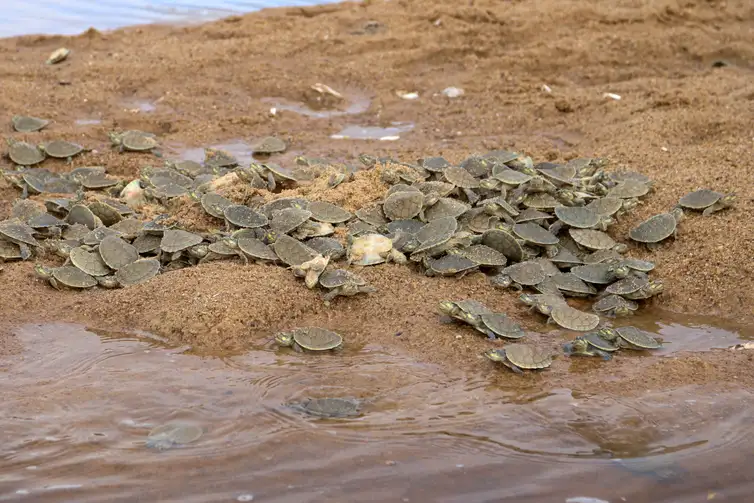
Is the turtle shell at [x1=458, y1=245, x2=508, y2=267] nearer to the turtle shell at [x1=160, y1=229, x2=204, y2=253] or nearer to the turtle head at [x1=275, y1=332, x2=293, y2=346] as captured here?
the turtle head at [x1=275, y1=332, x2=293, y2=346]

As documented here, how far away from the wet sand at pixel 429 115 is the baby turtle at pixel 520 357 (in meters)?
0.05

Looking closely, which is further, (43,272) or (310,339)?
(43,272)

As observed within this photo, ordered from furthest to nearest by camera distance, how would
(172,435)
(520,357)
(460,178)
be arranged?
1. (460,178)
2. (520,357)
3. (172,435)

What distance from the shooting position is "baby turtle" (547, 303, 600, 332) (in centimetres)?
341

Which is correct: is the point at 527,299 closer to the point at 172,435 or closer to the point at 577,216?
the point at 577,216

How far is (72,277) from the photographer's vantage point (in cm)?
375

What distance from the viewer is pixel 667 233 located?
13.4ft

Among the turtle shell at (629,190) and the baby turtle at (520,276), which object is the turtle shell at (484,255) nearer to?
the baby turtle at (520,276)

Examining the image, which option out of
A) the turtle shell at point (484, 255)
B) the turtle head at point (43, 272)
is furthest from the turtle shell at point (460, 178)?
the turtle head at point (43, 272)

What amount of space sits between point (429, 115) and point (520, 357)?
3.66 m

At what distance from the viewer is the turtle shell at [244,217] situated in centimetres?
400

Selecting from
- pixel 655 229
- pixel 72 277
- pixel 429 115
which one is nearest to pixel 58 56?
pixel 429 115

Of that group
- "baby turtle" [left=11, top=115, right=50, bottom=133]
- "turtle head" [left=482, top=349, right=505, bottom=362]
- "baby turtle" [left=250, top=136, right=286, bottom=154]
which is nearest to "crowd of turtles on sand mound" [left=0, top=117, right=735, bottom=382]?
"turtle head" [left=482, top=349, right=505, bottom=362]

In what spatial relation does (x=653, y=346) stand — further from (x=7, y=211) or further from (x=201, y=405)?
Result: (x=7, y=211)
